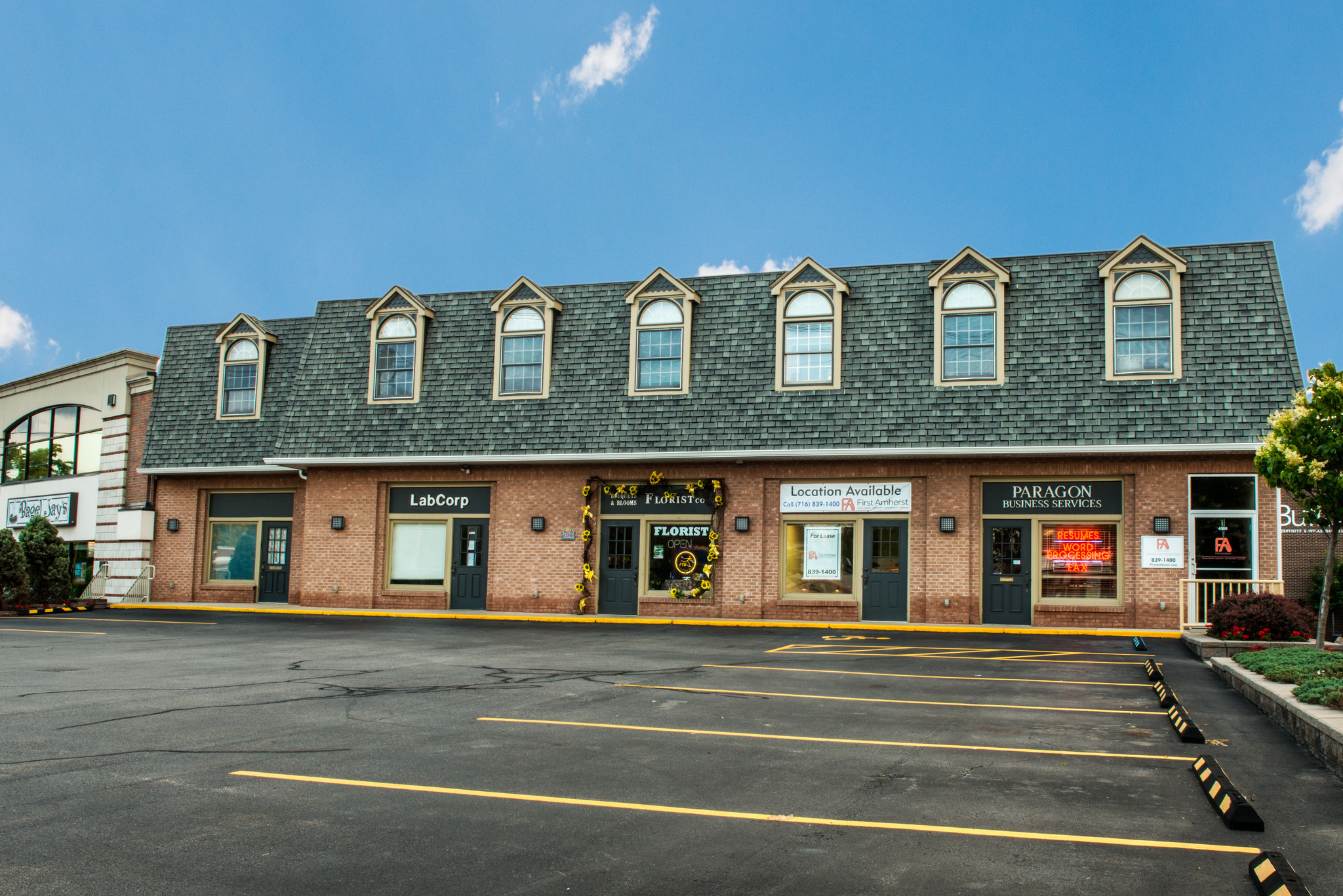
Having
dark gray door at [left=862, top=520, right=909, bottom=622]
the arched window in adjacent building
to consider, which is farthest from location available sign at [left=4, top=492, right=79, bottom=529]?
dark gray door at [left=862, top=520, right=909, bottom=622]

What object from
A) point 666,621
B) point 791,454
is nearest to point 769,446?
point 791,454

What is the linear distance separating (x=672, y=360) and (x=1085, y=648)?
10.6m

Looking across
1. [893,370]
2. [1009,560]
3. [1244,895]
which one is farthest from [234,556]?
[1244,895]

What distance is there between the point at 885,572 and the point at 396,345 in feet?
42.8

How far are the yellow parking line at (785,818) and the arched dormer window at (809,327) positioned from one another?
15554 mm

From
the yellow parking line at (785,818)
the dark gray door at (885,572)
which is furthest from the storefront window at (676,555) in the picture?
the yellow parking line at (785,818)

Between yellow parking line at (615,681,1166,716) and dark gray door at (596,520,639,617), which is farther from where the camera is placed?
dark gray door at (596,520,639,617)

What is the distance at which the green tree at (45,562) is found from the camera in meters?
24.6

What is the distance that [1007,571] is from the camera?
66.2ft

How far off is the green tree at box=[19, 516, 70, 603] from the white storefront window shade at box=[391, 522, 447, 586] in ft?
29.5

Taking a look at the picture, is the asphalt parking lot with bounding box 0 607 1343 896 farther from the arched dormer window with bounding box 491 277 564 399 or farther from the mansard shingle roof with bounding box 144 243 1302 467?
the arched dormer window with bounding box 491 277 564 399

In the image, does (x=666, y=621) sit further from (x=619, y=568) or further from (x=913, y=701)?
(x=913, y=701)

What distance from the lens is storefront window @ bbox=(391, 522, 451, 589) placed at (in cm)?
2366

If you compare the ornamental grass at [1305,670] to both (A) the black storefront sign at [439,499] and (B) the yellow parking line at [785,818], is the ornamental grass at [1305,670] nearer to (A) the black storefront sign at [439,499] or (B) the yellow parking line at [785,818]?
(B) the yellow parking line at [785,818]
